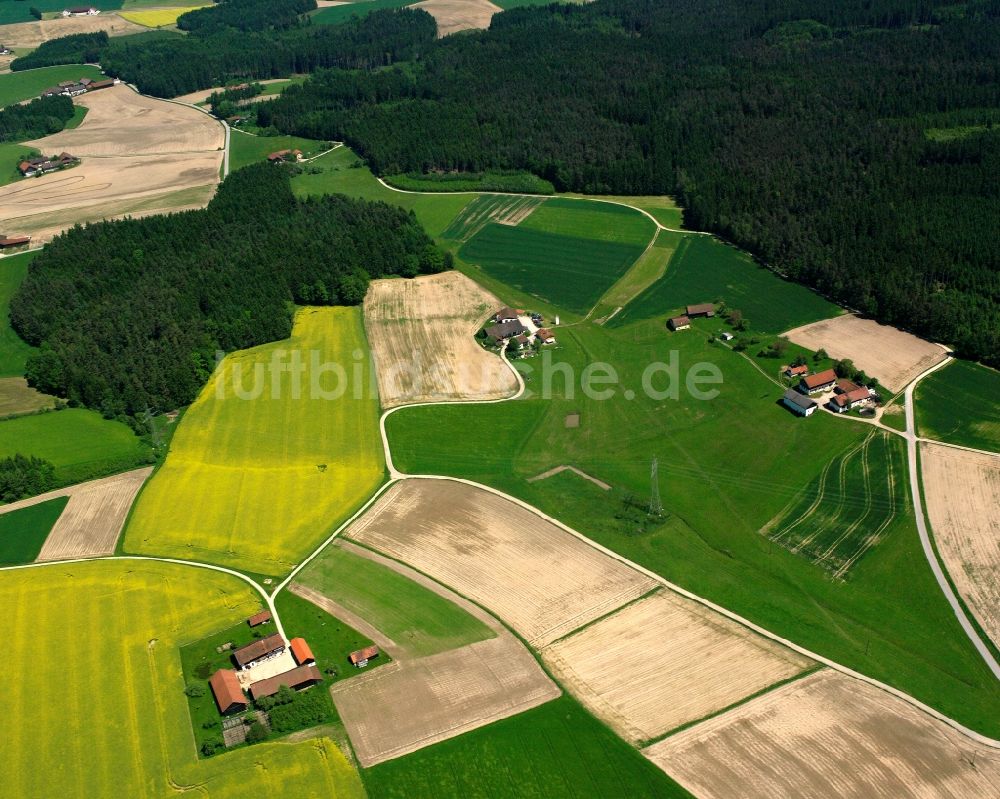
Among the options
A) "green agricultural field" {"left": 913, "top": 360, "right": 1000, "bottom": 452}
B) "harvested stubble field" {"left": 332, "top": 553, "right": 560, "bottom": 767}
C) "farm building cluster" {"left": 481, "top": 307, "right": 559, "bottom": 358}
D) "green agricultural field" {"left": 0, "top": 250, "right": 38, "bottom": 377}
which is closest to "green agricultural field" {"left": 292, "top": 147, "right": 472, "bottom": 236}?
"farm building cluster" {"left": 481, "top": 307, "right": 559, "bottom": 358}

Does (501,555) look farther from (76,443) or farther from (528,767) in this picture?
(76,443)

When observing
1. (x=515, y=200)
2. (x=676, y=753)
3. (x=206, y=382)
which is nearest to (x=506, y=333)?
(x=206, y=382)

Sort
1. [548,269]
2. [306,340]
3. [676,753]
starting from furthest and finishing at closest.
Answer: [548,269] < [306,340] < [676,753]

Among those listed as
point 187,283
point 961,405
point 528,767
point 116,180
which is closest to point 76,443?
point 187,283

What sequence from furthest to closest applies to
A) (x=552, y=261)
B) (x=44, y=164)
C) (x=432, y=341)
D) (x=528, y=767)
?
1. (x=44, y=164)
2. (x=552, y=261)
3. (x=432, y=341)
4. (x=528, y=767)

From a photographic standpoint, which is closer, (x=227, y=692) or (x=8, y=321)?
(x=227, y=692)

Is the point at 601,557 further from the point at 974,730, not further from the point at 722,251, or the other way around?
the point at 722,251
